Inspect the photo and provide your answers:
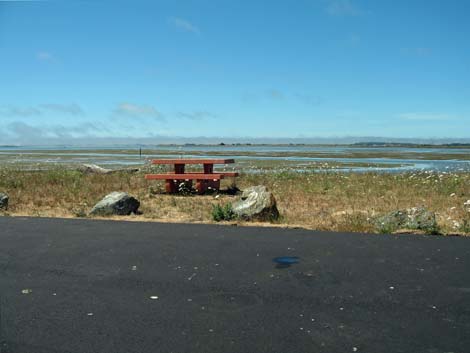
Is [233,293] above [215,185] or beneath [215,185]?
beneath

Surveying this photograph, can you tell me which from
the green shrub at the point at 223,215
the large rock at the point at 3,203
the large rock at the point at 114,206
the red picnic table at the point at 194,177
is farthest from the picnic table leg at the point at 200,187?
the large rock at the point at 3,203

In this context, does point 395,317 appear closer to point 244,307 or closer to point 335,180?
point 244,307

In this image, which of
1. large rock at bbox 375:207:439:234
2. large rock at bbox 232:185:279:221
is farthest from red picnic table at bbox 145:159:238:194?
large rock at bbox 375:207:439:234

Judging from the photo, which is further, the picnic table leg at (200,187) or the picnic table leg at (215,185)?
the picnic table leg at (215,185)

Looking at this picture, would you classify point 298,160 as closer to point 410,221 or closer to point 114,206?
point 114,206

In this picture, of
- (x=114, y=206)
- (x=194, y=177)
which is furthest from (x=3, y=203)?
(x=194, y=177)

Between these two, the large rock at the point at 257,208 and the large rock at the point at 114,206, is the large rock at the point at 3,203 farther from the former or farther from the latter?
the large rock at the point at 257,208

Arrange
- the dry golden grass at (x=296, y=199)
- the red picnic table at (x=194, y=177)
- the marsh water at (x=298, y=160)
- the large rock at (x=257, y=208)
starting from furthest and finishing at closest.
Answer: the marsh water at (x=298, y=160) < the red picnic table at (x=194, y=177) < the dry golden grass at (x=296, y=199) < the large rock at (x=257, y=208)

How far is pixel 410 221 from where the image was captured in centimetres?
930

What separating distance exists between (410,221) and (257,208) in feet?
10.5

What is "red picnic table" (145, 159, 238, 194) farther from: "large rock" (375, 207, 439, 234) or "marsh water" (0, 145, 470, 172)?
"large rock" (375, 207, 439, 234)

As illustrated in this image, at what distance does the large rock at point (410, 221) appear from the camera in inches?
354

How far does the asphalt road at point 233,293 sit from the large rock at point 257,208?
1963 mm

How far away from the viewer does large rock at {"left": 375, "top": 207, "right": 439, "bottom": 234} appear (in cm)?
900
